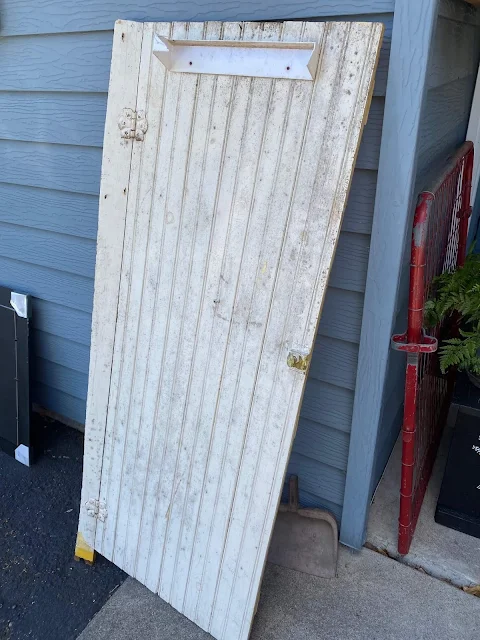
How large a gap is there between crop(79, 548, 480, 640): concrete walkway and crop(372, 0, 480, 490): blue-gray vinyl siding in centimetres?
47

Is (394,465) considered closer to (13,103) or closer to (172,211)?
(172,211)

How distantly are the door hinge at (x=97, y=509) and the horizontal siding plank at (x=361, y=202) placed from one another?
1.39 metres

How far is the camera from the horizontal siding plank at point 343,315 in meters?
1.86

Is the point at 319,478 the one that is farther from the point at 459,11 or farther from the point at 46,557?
the point at 459,11

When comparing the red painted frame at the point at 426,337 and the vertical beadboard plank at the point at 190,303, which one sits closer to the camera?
the vertical beadboard plank at the point at 190,303

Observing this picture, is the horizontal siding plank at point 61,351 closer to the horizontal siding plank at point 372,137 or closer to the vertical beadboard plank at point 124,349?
the vertical beadboard plank at point 124,349

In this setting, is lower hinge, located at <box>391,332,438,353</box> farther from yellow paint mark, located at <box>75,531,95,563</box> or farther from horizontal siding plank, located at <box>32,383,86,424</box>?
horizontal siding plank, located at <box>32,383,86,424</box>

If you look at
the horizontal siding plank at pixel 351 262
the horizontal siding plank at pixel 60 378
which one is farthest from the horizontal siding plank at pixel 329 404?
the horizontal siding plank at pixel 60 378

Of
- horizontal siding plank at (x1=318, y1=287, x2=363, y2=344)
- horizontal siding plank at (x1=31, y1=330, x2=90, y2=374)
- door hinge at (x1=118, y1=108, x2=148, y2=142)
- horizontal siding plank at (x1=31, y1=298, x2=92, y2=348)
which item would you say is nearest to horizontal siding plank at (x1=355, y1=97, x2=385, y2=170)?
horizontal siding plank at (x1=318, y1=287, x2=363, y2=344)

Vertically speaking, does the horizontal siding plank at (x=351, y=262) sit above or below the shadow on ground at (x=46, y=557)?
above

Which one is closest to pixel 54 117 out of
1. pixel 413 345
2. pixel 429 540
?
pixel 413 345

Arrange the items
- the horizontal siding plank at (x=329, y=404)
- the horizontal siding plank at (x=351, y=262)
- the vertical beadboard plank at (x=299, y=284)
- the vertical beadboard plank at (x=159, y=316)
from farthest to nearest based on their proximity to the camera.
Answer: the horizontal siding plank at (x=329, y=404) → the horizontal siding plank at (x=351, y=262) → the vertical beadboard plank at (x=159, y=316) → the vertical beadboard plank at (x=299, y=284)

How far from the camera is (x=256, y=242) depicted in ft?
5.20

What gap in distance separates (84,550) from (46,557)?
187 millimetres
